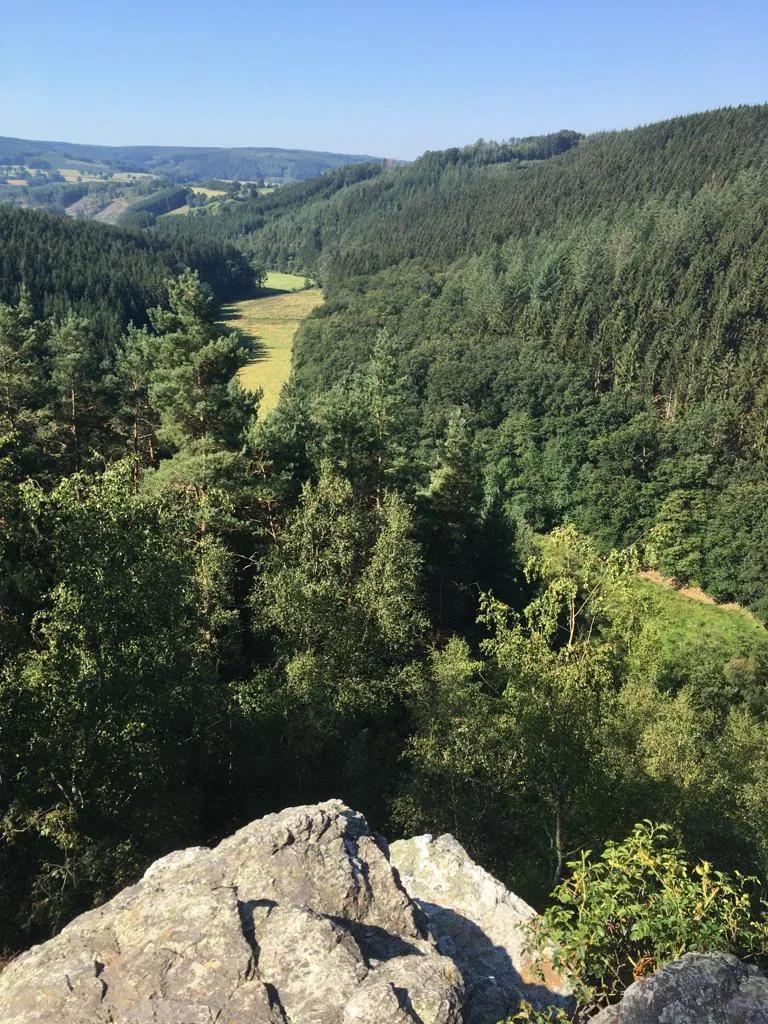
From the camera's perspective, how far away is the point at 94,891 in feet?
41.5

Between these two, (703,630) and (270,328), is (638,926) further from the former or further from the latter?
(270,328)

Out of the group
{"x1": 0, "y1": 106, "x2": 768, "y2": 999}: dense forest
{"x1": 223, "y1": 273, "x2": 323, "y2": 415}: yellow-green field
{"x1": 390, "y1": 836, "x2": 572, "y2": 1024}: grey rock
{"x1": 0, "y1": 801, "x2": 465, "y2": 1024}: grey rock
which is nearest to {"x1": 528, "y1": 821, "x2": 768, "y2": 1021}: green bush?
{"x1": 390, "y1": 836, "x2": 572, "y2": 1024}: grey rock

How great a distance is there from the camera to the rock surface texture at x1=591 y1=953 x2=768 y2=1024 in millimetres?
5934

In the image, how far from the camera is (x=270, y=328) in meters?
145

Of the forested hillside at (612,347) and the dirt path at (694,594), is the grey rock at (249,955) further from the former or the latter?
the dirt path at (694,594)

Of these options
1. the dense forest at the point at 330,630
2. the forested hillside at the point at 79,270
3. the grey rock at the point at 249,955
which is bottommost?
the dense forest at the point at 330,630

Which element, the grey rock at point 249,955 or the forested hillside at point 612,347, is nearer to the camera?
the grey rock at point 249,955

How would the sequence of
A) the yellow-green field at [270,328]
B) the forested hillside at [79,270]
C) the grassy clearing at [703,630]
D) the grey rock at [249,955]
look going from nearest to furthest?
the grey rock at [249,955]
the grassy clearing at [703,630]
the yellow-green field at [270,328]
the forested hillside at [79,270]

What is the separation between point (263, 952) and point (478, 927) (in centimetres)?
477

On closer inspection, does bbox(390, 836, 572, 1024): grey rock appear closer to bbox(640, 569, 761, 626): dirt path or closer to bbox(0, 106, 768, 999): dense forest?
bbox(0, 106, 768, 999): dense forest

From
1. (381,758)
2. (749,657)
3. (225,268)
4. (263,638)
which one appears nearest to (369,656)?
(381,758)

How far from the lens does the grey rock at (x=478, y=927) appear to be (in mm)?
8711

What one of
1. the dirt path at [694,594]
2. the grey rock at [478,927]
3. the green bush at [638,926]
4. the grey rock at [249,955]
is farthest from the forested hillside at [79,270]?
the green bush at [638,926]

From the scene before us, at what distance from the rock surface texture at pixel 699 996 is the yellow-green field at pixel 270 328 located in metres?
73.4
